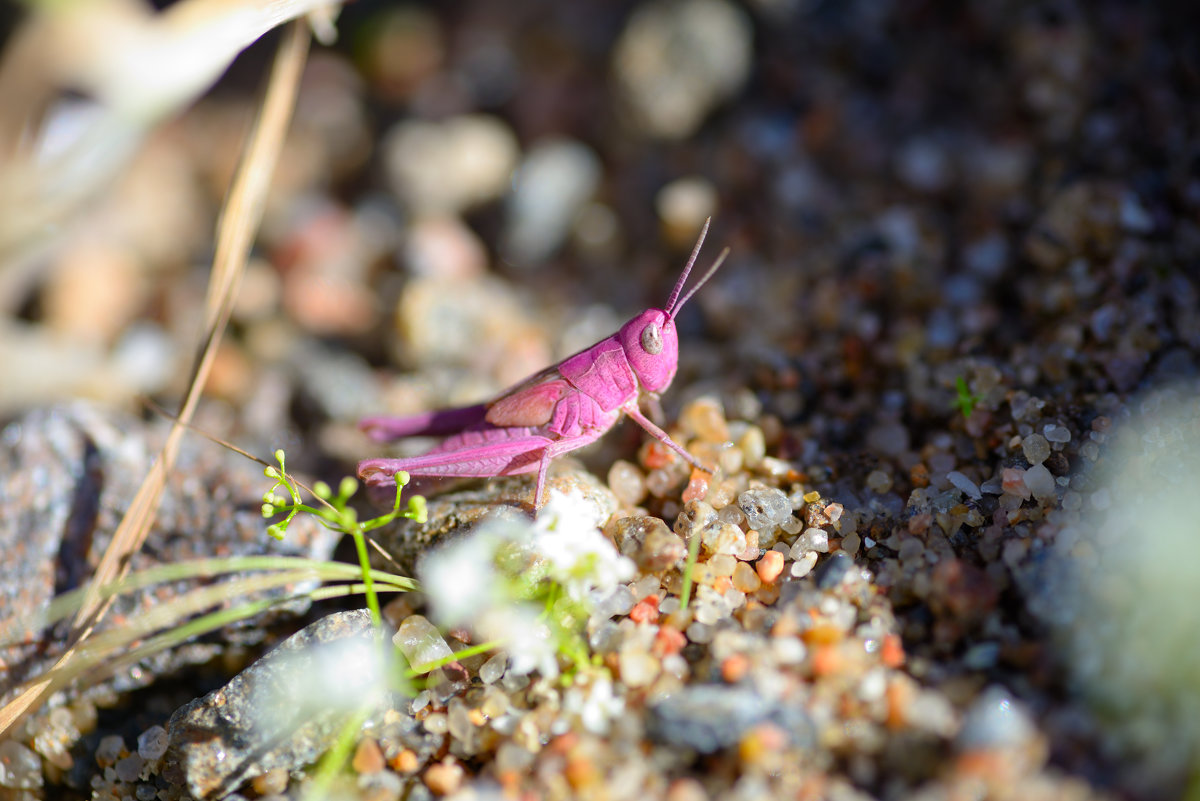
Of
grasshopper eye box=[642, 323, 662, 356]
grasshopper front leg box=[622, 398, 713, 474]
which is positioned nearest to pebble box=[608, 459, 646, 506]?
grasshopper front leg box=[622, 398, 713, 474]

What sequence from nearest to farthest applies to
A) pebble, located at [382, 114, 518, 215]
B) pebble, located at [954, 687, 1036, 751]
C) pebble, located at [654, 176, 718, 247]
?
pebble, located at [954, 687, 1036, 751] < pebble, located at [654, 176, 718, 247] < pebble, located at [382, 114, 518, 215]

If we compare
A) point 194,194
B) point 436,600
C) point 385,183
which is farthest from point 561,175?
point 436,600

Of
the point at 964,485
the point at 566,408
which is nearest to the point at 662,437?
the point at 566,408

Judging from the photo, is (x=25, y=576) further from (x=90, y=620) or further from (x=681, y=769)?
(x=681, y=769)

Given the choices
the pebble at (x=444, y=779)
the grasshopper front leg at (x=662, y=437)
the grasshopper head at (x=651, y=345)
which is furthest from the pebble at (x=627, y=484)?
the pebble at (x=444, y=779)

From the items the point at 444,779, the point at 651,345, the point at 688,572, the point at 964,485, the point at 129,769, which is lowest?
the point at 129,769

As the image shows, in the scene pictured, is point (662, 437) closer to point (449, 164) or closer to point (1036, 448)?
point (1036, 448)

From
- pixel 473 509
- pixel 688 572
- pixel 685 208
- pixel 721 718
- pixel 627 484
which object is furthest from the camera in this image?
pixel 685 208

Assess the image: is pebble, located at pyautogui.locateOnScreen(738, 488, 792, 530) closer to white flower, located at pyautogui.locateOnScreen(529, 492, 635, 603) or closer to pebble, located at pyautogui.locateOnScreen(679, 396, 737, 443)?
pebble, located at pyautogui.locateOnScreen(679, 396, 737, 443)
